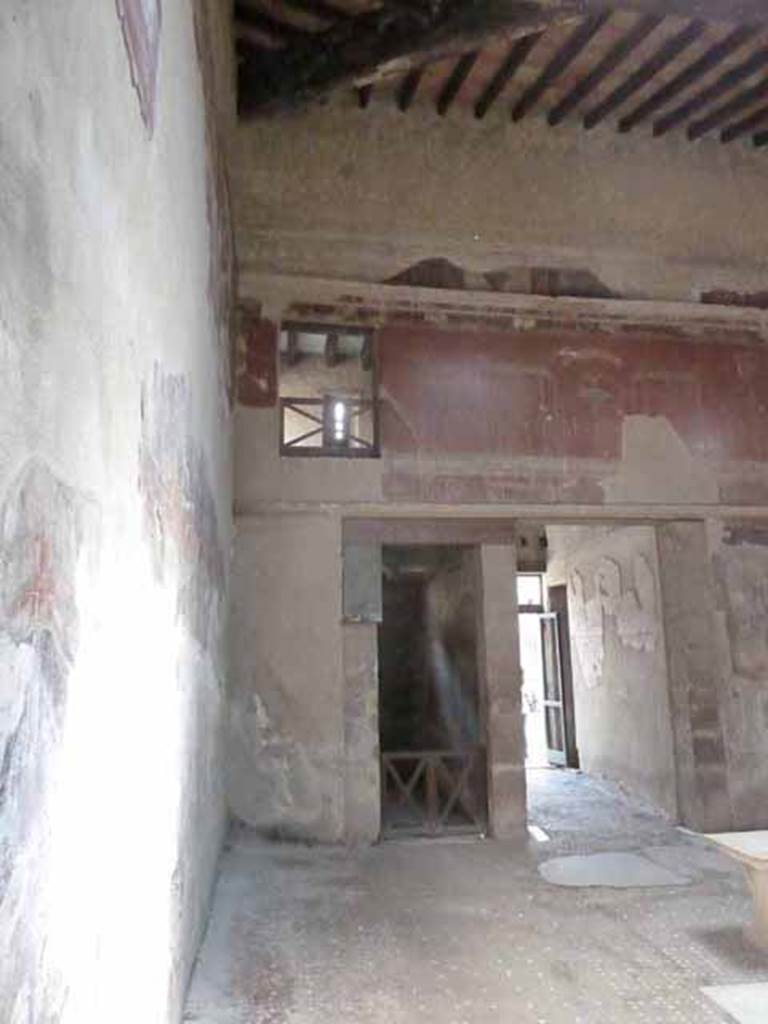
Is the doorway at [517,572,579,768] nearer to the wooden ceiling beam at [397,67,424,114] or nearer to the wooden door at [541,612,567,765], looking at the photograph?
the wooden door at [541,612,567,765]

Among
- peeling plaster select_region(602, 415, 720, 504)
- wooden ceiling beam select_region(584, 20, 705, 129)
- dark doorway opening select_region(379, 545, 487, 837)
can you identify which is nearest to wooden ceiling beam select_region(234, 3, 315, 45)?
wooden ceiling beam select_region(584, 20, 705, 129)

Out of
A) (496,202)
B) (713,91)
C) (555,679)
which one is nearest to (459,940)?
(496,202)

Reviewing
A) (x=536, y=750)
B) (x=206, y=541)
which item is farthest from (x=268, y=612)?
(x=536, y=750)

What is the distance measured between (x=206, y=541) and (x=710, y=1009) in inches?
126

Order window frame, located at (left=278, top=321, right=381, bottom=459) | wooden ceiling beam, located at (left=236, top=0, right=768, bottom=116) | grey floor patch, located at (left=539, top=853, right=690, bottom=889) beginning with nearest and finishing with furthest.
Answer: grey floor patch, located at (left=539, top=853, right=690, bottom=889) < wooden ceiling beam, located at (left=236, top=0, right=768, bottom=116) < window frame, located at (left=278, top=321, right=381, bottom=459)

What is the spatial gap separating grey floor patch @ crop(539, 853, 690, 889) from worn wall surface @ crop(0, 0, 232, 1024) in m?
3.00

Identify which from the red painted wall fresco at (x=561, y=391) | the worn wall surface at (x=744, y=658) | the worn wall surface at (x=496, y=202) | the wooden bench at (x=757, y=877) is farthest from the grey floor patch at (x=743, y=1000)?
the worn wall surface at (x=496, y=202)

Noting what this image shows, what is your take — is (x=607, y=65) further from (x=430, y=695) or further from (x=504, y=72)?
(x=430, y=695)

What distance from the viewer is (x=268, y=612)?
6207 mm

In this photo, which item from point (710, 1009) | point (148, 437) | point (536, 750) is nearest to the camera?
point (148, 437)

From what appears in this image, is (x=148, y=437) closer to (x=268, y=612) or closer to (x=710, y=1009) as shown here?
(x=710, y=1009)

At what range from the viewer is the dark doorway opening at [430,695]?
6.68m

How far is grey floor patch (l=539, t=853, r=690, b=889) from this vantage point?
16.9 ft

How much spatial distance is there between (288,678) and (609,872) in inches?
108
